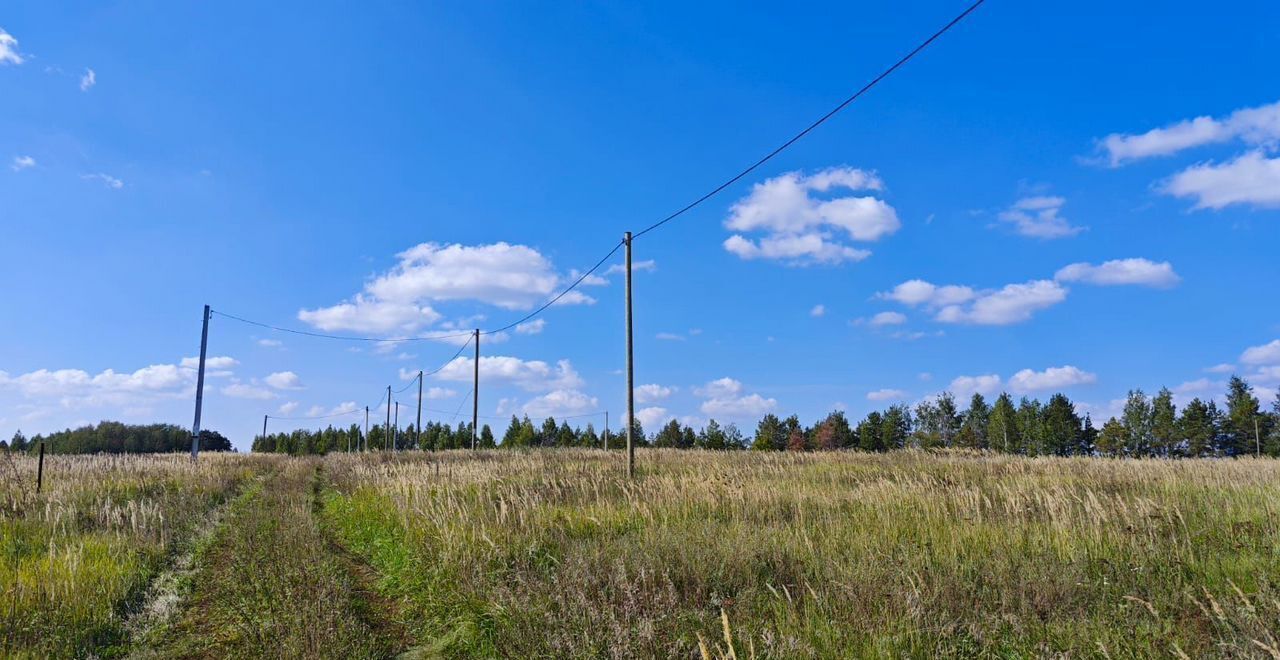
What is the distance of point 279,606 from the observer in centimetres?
623

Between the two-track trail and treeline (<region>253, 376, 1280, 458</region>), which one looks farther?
treeline (<region>253, 376, 1280, 458</region>)

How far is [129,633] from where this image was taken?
6.01 m

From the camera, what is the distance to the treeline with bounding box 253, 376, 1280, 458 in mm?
71250

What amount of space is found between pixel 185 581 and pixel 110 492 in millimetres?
9473

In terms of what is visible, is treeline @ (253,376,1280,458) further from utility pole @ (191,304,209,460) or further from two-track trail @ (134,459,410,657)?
two-track trail @ (134,459,410,657)

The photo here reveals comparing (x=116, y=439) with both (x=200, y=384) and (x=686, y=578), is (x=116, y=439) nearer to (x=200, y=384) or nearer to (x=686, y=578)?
(x=200, y=384)

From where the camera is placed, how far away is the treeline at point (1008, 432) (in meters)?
71.2

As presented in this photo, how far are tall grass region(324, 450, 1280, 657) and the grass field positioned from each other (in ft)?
0.10

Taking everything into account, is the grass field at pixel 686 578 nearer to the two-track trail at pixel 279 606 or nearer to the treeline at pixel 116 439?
the two-track trail at pixel 279 606

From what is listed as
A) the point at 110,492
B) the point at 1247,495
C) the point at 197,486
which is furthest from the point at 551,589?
the point at 197,486

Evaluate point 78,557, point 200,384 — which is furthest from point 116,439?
point 78,557

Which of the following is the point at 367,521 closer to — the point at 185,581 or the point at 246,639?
the point at 185,581

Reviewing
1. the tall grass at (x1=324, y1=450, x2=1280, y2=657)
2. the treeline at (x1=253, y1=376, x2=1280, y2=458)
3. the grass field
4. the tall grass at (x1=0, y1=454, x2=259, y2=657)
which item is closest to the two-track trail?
the grass field

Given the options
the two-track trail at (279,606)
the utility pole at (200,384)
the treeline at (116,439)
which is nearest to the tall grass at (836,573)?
the two-track trail at (279,606)
